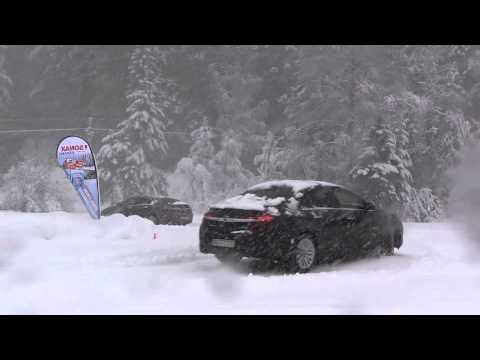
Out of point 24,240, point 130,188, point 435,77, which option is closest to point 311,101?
point 435,77

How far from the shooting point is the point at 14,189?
25.8 meters

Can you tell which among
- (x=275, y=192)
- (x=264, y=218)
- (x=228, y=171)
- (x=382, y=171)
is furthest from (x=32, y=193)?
(x=264, y=218)

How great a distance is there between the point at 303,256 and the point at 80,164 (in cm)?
838

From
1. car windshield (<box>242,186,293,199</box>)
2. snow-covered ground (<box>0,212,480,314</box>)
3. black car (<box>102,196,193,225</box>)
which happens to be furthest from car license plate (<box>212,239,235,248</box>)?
black car (<box>102,196,193,225</box>)

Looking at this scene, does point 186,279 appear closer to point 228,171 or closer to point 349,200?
Result: point 349,200

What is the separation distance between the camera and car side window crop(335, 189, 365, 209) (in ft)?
33.2

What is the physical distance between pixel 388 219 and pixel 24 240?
24.3 feet

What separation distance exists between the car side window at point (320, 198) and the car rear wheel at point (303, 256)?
65 centimetres

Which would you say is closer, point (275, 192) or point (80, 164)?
point (275, 192)

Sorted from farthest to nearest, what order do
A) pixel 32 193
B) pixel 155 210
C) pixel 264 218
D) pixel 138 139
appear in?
pixel 138 139 → pixel 32 193 → pixel 155 210 → pixel 264 218

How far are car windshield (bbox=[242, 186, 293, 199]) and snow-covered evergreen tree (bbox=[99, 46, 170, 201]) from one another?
74.4ft

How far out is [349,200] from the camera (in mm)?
10438

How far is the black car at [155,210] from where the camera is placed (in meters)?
19.6

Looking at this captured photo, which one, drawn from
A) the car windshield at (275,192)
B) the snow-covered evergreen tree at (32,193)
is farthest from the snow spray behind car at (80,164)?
the snow-covered evergreen tree at (32,193)
